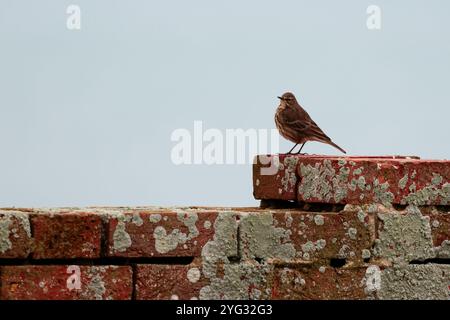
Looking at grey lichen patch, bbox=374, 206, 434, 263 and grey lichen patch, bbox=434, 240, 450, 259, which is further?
grey lichen patch, bbox=434, 240, 450, 259

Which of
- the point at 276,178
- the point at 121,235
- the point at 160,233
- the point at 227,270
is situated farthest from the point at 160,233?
the point at 276,178

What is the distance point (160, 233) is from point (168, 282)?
0.88 ft

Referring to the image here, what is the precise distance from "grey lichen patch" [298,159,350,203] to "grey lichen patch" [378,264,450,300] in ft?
1.75

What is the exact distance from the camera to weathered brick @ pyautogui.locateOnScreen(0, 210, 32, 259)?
522cm

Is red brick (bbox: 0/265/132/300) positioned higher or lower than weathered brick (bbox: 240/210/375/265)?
lower

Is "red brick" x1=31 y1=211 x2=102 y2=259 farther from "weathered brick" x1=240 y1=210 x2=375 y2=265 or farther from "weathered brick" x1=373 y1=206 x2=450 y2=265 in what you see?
"weathered brick" x1=373 y1=206 x2=450 y2=265

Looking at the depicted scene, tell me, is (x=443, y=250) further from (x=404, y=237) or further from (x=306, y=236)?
(x=306, y=236)

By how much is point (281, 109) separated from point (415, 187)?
15.3ft

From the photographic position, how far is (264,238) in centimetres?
568

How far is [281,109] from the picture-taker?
10484 mm

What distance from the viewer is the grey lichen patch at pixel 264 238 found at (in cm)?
565

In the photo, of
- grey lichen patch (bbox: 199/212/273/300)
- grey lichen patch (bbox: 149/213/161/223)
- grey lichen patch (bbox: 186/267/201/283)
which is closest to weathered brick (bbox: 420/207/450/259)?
grey lichen patch (bbox: 199/212/273/300)
